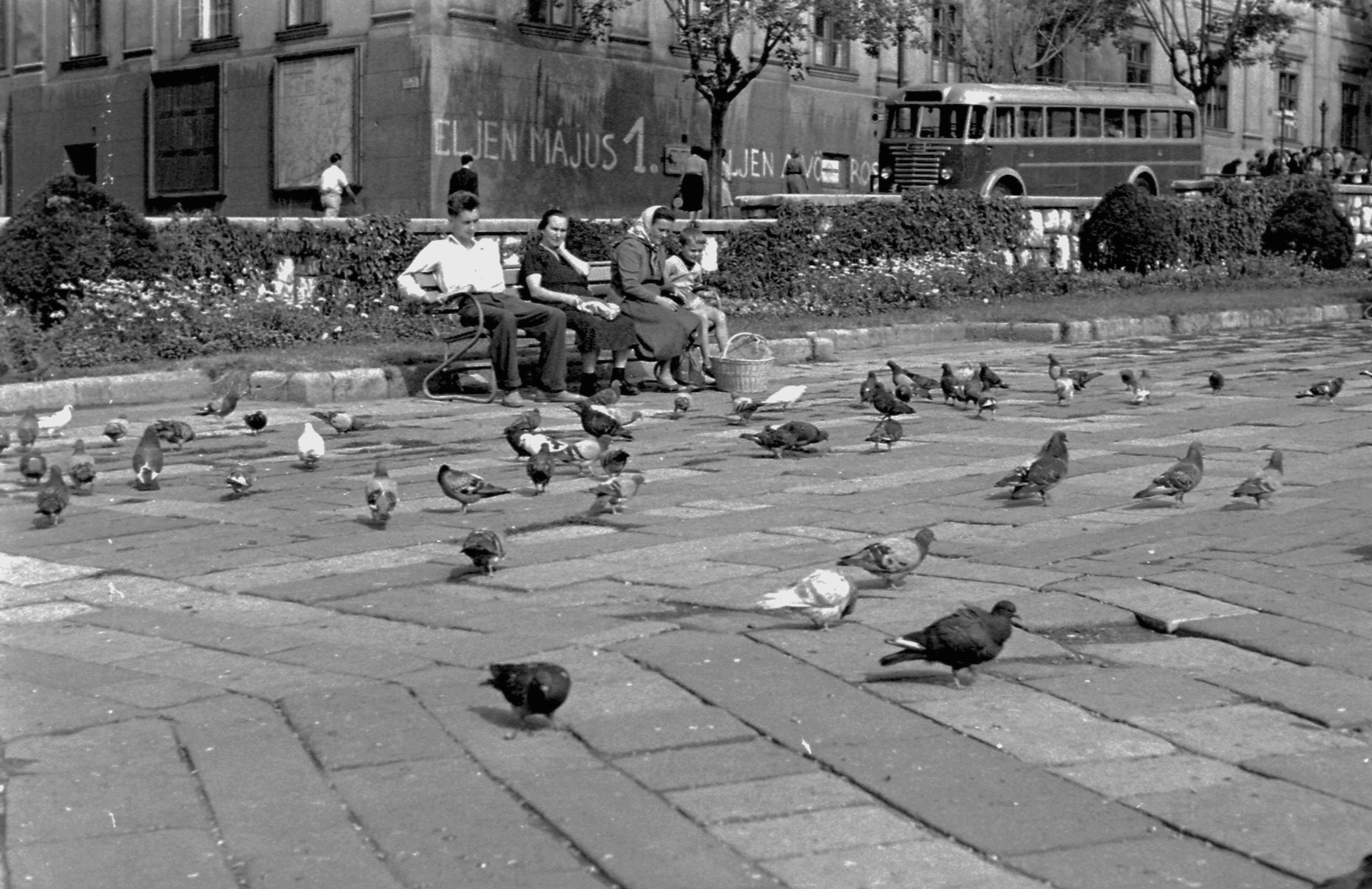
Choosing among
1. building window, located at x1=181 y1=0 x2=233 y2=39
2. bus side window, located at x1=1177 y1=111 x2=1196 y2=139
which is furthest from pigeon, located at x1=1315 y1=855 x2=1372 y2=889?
bus side window, located at x1=1177 y1=111 x2=1196 y2=139

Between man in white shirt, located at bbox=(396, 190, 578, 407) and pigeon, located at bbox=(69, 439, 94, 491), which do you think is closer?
pigeon, located at bbox=(69, 439, 94, 491)

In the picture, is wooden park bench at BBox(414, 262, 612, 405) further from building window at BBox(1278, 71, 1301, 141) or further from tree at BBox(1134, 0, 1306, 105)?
building window at BBox(1278, 71, 1301, 141)

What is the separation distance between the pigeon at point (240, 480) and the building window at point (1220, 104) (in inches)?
1563

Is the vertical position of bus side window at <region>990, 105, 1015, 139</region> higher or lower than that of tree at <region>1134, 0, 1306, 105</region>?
lower

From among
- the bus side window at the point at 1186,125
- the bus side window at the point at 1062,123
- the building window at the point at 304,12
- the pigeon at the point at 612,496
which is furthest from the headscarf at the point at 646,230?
the bus side window at the point at 1186,125

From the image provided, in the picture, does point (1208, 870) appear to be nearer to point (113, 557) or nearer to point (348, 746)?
point (348, 746)

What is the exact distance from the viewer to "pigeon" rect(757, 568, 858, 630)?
18.3ft

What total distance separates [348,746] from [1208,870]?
210cm

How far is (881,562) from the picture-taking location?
6.15m

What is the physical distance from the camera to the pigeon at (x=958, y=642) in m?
4.95

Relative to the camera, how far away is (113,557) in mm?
7113

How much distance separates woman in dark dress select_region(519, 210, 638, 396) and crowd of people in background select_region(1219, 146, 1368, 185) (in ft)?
70.9

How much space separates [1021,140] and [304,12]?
11.7 metres

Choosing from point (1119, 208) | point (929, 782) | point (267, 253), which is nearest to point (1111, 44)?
point (1119, 208)
